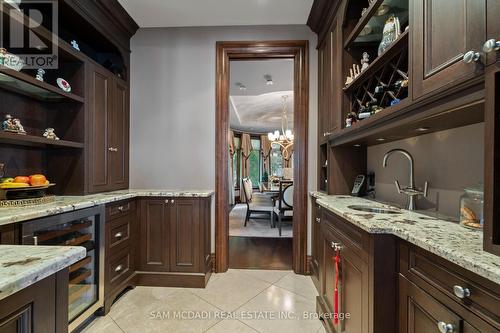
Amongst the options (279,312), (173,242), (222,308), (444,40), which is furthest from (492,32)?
(173,242)

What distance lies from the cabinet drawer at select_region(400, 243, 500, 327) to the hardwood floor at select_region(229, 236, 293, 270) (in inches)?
81.7

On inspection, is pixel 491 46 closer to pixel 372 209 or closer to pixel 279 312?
pixel 372 209

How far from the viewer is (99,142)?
2.25 m

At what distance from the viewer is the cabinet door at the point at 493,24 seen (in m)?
0.67

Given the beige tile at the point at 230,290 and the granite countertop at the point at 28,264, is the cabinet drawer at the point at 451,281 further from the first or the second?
the beige tile at the point at 230,290

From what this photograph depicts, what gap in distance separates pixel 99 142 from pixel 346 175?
240 centimetres

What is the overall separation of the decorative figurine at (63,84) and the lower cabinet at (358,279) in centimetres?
237

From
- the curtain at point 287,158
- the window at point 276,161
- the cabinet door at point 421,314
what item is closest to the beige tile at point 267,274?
the cabinet door at point 421,314

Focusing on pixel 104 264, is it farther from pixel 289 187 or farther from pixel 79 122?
pixel 289 187

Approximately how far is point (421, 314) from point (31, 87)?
273 cm

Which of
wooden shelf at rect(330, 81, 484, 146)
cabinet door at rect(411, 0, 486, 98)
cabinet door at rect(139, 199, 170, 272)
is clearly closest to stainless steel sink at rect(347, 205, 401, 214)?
wooden shelf at rect(330, 81, 484, 146)

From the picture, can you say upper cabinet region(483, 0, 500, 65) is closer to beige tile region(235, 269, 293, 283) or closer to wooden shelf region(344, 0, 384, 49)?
wooden shelf region(344, 0, 384, 49)

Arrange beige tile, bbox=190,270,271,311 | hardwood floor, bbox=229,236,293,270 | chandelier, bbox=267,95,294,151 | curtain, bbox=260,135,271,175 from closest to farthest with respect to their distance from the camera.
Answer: beige tile, bbox=190,270,271,311
hardwood floor, bbox=229,236,293,270
chandelier, bbox=267,95,294,151
curtain, bbox=260,135,271,175

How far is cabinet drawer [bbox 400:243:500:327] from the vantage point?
0.59m
